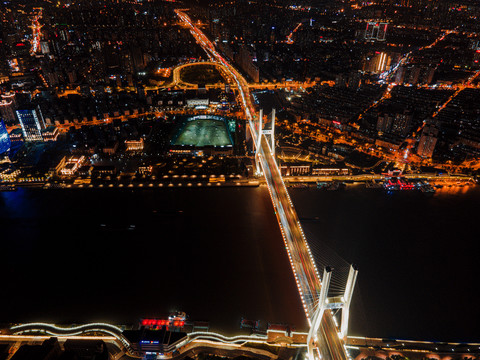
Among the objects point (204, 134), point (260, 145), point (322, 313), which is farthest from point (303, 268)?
point (204, 134)

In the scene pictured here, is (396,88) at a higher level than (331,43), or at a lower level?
lower

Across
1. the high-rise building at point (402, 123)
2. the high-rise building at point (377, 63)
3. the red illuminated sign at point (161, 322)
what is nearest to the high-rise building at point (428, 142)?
the high-rise building at point (402, 123)

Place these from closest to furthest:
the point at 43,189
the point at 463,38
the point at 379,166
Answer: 1. the point at 43,189
2. the point at 379,166
3. the point at 463,38

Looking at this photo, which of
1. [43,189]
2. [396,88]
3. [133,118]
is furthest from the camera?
[396,88]

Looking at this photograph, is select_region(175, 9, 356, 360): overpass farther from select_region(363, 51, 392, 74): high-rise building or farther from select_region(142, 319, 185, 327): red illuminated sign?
select_region(363, 51, 392, 74): high-rise building

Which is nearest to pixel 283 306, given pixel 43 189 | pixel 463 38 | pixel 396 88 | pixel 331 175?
pixel 331 175

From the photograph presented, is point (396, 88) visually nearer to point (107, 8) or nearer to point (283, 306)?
point (283, 306)

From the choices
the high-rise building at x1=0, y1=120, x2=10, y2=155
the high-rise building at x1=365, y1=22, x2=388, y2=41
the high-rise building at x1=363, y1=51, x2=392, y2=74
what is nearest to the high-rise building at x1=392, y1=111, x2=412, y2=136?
the high-rise building at x1=363, y1=51, x2=392, y2=74

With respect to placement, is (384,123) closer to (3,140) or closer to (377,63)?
(377,63)
